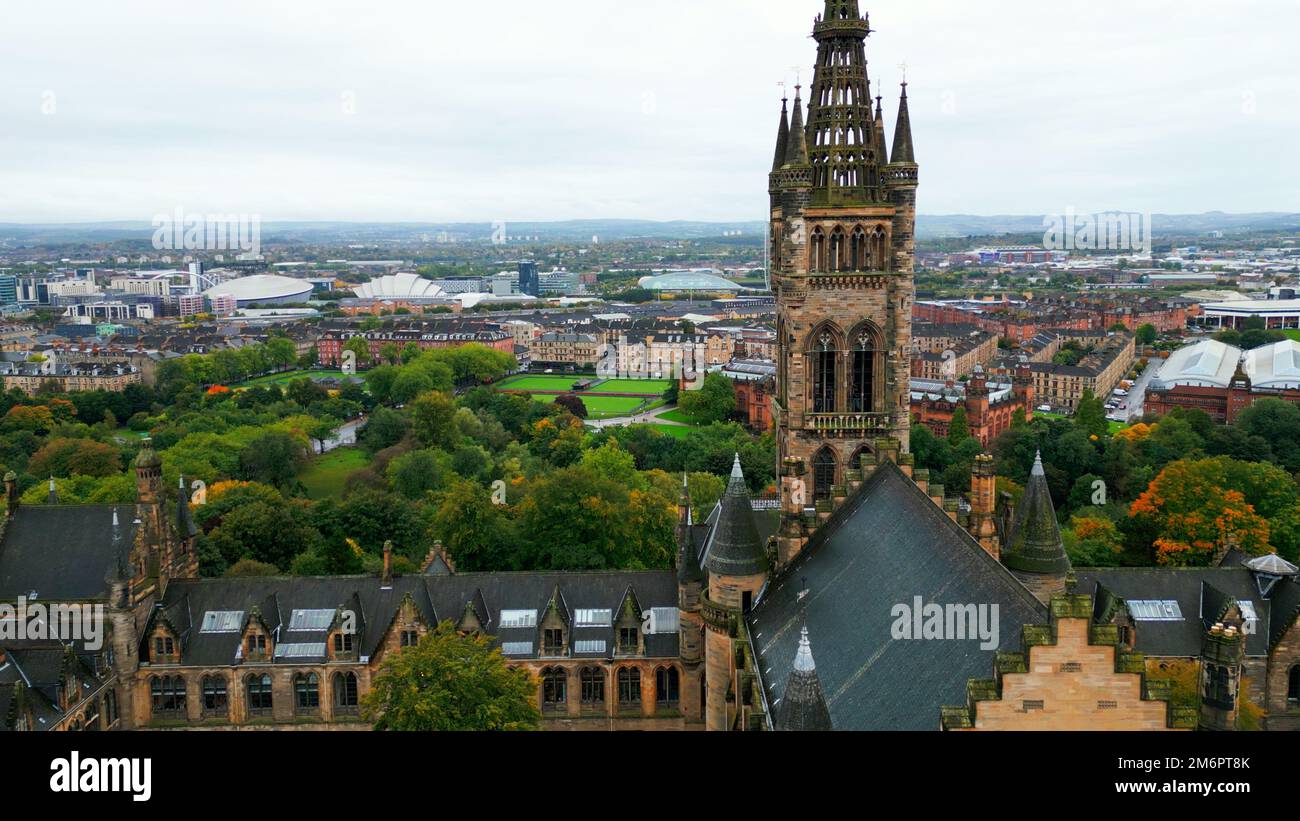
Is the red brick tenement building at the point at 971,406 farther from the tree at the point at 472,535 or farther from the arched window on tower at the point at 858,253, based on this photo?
the arched window on tower at the point at 858,253

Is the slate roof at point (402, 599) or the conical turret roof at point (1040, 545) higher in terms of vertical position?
the conical turret roof at point (1040, 545)

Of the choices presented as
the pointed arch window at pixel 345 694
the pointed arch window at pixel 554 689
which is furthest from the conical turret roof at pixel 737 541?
the pointed arch window at pixel 345 694

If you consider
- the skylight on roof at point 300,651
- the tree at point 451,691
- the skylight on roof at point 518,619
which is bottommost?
the skylight on roof at point 300,651

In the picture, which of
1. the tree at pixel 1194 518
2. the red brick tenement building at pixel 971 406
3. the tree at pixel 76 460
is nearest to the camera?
the tree at pixel 1194 518

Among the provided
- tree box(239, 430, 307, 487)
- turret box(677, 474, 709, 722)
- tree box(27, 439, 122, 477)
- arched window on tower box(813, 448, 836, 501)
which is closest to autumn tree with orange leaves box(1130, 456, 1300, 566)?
arched window on tower box(813, 448, 836, 501)

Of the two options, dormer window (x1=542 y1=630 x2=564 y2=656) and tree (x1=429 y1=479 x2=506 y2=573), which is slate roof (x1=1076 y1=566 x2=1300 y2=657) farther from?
tree (x1=429 y1=479 x2=506 y2=573)
